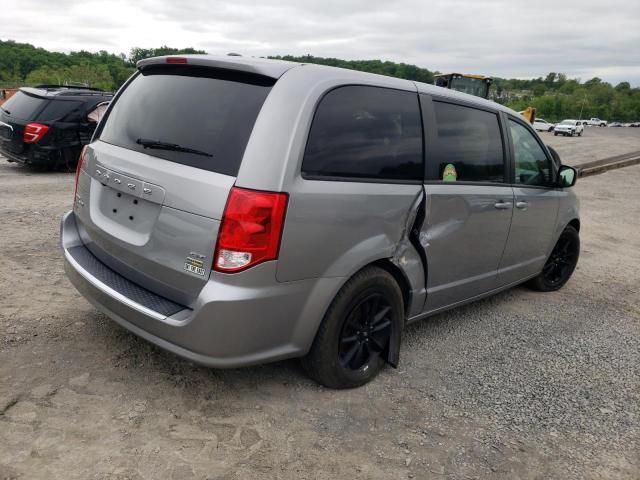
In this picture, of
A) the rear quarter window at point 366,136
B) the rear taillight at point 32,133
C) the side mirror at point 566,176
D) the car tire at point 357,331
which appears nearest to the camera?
the rear quarter window at point 366,136

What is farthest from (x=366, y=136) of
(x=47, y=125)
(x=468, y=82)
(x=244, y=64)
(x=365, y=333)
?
(x=468, y=82)

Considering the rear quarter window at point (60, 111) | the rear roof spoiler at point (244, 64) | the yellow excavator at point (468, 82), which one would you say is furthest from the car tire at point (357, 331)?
the yellow excavator at point (468, 82)

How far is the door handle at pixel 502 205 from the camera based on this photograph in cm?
396

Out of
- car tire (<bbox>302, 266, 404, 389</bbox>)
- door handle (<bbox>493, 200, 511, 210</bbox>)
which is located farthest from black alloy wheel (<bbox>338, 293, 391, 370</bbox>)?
door handle (<bbox>493, 200, 511, 210</bbox>)

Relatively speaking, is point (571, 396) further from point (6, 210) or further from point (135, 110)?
point (6, 210)

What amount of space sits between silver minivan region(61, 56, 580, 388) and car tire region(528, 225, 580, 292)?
185cm

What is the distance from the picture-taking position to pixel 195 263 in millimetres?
2580

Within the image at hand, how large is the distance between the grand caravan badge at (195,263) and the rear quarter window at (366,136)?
0.65 meters

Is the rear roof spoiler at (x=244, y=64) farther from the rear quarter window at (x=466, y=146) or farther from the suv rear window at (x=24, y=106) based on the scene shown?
the suv rear window at (x=24, y=106)

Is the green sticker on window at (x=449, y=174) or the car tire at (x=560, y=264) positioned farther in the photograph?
the car tire at (x=560, y=264)

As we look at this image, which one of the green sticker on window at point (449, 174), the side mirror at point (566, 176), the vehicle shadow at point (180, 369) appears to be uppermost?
the green sticker on window at point (449, 174)

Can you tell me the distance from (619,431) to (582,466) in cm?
49

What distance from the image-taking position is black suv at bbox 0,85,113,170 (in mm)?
9539

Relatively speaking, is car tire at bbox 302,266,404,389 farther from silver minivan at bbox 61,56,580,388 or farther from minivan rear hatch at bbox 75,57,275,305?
minivan rear hatch at bbox 75,57,275,305
